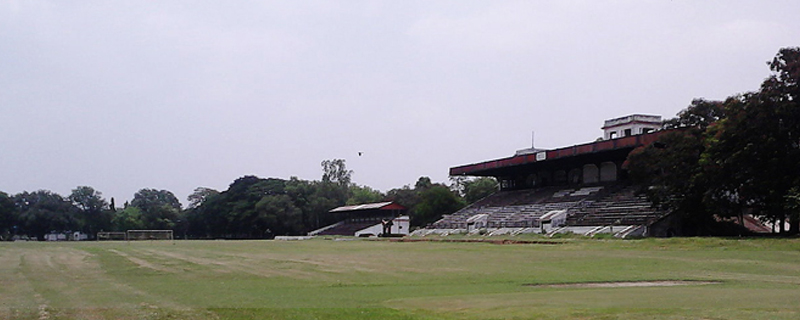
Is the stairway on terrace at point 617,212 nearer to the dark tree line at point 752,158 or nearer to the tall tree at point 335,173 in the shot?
the dark tree line at point 752,158

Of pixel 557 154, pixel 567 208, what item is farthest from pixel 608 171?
pixel 567 208

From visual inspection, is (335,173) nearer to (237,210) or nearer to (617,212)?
(237,210)

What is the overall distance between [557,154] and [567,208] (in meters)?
7.48

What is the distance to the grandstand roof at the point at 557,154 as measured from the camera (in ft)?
193

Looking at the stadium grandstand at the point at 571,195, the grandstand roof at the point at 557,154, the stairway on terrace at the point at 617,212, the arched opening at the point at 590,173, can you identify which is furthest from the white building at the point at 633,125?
the stairway on terrace at the point at 617,212

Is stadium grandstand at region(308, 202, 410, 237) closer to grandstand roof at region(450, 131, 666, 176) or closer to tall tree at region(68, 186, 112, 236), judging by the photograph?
grandstand roof at region(450, 131, 666, 176)

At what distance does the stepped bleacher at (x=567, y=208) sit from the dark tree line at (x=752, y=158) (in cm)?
481

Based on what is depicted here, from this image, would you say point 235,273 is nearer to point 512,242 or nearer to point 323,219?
point 512,242

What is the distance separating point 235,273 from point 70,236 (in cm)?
9846

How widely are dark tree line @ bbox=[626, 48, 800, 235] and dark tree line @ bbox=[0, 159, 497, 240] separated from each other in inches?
2047

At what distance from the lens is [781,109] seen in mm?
40281

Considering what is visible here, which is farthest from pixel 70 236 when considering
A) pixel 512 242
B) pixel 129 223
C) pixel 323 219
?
pixel 512 242

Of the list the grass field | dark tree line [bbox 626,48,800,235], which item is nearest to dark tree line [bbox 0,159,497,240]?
dark tree line [bbox 626,48,800,235]

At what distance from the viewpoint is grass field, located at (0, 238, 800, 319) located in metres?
12.3
